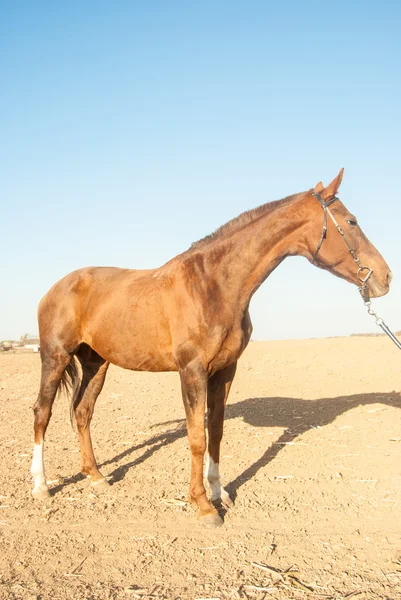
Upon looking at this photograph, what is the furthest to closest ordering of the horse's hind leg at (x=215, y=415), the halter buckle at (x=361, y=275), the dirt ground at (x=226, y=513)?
1. the horse's hind leg at (x=215, y=415)
2. the halter buckle at (x=361, y=275)
3. the dirt ground at (x=226, y=513)

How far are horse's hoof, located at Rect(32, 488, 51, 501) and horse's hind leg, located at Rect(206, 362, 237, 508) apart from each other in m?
A: 1.71

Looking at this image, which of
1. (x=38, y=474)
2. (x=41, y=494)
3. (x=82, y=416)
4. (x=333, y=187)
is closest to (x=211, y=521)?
(x=41, y=494)

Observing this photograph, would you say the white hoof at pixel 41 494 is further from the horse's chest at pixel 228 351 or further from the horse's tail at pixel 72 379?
the horse's chest at pixel 228 351

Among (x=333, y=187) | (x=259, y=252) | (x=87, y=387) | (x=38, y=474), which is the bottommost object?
(x=38, y=474)

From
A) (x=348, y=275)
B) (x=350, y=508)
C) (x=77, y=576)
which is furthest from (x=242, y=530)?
(x=348, y=275)

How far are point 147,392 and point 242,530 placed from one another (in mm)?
7582

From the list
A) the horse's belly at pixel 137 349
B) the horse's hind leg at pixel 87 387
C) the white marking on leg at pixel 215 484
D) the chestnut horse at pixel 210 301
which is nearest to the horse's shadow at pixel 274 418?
the white marking on leg at pixel 215 484

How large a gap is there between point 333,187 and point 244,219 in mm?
910

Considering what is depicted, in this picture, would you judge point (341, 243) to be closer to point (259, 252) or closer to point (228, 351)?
point (259, 252)

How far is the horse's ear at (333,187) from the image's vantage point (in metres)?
4.78

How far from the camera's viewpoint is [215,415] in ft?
17.4

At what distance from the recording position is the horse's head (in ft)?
15.7

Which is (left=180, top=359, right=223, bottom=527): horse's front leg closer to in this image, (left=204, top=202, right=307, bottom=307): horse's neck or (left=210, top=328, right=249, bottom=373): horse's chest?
(left=210, top=328, right=249, bottom=373): horse's chest

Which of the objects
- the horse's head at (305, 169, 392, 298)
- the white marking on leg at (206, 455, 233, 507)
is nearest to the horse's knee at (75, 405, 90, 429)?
the white marking on leg at (206, 455, 233, 507)
